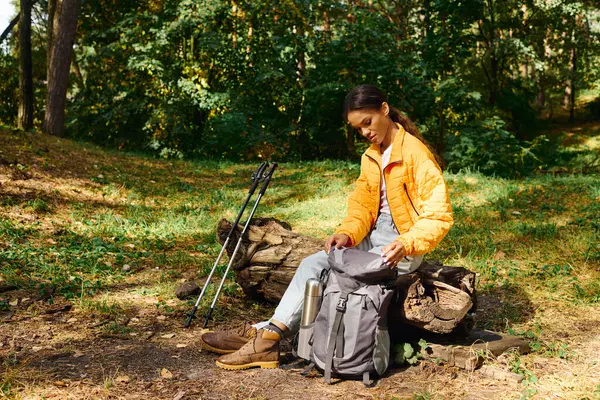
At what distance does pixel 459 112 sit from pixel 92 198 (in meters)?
8.93

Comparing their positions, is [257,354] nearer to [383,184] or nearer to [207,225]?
[383,184]

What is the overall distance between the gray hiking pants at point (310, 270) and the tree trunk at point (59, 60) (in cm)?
1060

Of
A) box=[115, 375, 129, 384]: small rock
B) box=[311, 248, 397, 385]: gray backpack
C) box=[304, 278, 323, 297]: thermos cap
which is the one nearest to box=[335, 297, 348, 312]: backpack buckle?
box=[311, 248, 397, 385]: gray backpack

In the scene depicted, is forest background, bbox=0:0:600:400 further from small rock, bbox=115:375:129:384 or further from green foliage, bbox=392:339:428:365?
green foliage, bbox=392:339:428:365

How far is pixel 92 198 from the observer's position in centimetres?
801

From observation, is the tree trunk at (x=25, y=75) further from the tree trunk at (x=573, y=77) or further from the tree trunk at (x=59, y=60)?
the tree trunk at (x=573, y=77)

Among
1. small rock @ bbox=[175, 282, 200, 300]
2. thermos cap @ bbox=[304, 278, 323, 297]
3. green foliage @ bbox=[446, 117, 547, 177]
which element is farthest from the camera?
green foliage @ bbox=[446, 117, 547, 177]

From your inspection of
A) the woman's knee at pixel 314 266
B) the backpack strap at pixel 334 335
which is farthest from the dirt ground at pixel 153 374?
the woman's knee at pixel 314 266

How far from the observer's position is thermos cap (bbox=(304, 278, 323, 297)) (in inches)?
136

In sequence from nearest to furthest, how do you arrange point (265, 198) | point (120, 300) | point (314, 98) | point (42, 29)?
point (120, 300), point (265, 198), point (314, 98), point (42, 29)

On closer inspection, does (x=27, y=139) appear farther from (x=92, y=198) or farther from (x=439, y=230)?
(x=439, y=230)

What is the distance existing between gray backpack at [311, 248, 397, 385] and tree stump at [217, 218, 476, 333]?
30 cm

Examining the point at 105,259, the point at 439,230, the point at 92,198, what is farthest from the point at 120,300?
the point at 92,198

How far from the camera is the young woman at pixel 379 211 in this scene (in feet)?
11.0
